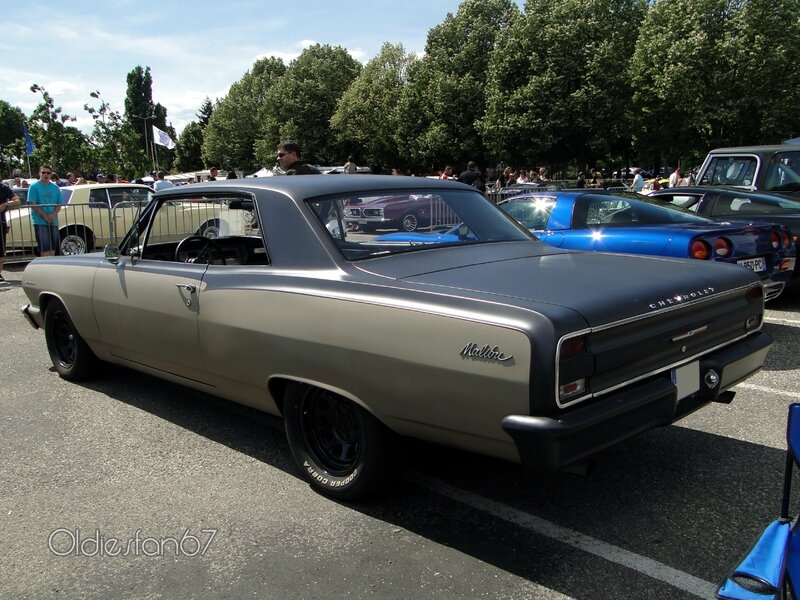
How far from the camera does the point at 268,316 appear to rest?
10.4 feet

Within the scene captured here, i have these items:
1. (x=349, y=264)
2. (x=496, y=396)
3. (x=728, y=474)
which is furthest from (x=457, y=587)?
(x=728, y=474)

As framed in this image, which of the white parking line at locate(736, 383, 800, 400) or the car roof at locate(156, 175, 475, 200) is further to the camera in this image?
the white parking line at locate(736, 383, 800, 400)

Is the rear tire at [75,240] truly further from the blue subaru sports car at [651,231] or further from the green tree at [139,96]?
the green tree at [139,96]

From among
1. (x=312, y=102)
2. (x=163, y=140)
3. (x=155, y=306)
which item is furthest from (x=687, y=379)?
(x=312, y=102)

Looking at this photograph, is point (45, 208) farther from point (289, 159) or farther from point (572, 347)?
point (572, 347)

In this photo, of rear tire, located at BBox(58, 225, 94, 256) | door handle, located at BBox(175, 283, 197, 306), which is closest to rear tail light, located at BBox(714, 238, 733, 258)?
door handle, located at BBox(175, 283, 197, 306)

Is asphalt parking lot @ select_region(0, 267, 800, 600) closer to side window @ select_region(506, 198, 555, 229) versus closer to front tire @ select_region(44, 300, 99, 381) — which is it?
front tire @ select_region(44, 300, 99, 381)

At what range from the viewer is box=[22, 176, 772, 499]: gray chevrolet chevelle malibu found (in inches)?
93.8

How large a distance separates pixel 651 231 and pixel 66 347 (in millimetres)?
4977

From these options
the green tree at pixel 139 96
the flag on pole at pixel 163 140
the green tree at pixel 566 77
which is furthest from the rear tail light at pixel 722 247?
the green tree at pixel 139 96

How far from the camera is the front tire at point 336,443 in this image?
114 inches

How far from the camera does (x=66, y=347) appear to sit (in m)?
5.23

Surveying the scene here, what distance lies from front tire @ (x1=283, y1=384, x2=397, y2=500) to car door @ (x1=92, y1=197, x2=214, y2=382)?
73cm

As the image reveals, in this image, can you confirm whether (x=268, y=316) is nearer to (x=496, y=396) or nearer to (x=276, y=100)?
(x=496, y=396)
